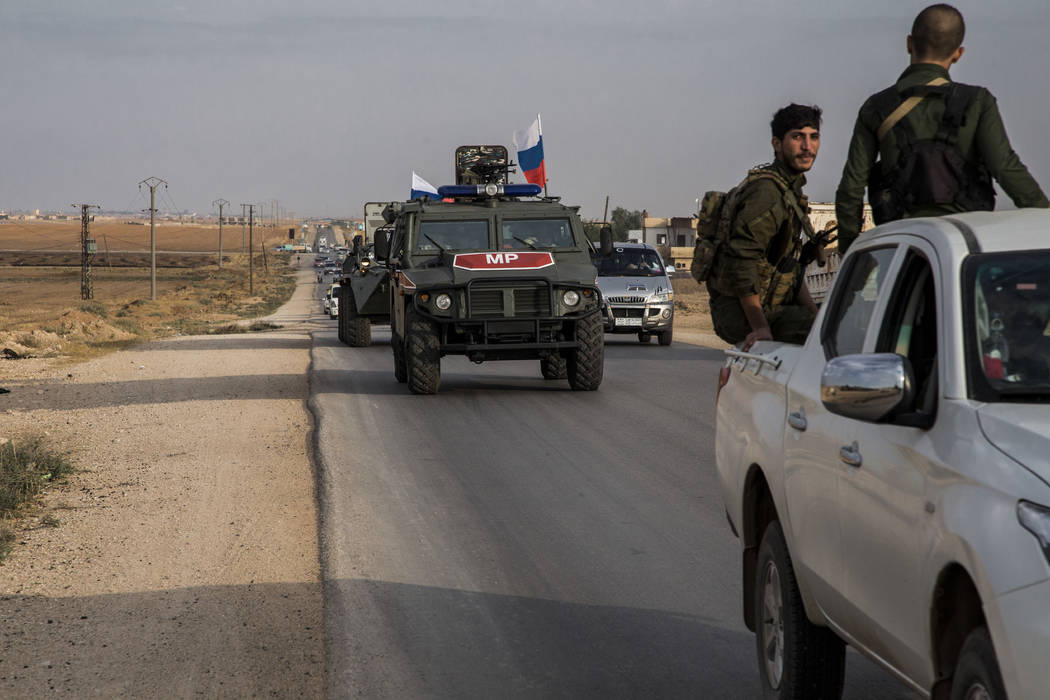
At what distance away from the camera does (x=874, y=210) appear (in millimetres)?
5410

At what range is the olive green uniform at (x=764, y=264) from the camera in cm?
607

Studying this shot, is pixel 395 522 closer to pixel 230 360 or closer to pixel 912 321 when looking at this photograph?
pixel 912 321

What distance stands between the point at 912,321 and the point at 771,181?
8.78ft

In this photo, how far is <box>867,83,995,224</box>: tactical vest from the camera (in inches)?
201

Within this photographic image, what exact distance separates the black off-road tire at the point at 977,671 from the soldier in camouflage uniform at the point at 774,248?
329 cm

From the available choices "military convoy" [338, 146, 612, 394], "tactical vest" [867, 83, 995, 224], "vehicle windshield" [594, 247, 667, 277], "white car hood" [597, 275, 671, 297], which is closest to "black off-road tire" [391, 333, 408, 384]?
"military convoy" [338, 146, 612, 394]

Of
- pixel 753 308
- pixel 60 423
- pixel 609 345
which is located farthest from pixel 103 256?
pixel 753 308

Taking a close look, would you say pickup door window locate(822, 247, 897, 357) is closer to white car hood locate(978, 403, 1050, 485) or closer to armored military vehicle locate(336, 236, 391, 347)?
white car hood locate(978, 403, 1050, 485)

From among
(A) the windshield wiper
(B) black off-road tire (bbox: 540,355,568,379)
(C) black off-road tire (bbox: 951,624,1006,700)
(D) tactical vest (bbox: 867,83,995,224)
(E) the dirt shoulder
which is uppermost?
(D) tactical vest (bbox: 867,83,995,224)

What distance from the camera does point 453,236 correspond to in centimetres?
1652

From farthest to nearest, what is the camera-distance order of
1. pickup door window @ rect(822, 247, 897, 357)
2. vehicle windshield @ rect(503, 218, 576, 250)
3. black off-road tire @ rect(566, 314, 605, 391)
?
vehicle windshield @ rect(503, 218, 576, 250)
black off-road tire @ rect(566, 314, 605, 391)
pickup door window @ rect(822, 247, 897, 357)

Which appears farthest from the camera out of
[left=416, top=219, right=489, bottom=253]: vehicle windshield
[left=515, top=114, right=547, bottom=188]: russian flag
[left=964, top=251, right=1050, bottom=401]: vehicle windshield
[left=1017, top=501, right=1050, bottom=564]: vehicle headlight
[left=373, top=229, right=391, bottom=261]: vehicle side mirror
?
[left=515, top=114, right=547, bottom=188]: russian flag

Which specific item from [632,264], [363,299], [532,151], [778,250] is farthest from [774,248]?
[532,151]

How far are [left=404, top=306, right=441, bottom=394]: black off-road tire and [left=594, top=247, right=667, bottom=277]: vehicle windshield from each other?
997cm
